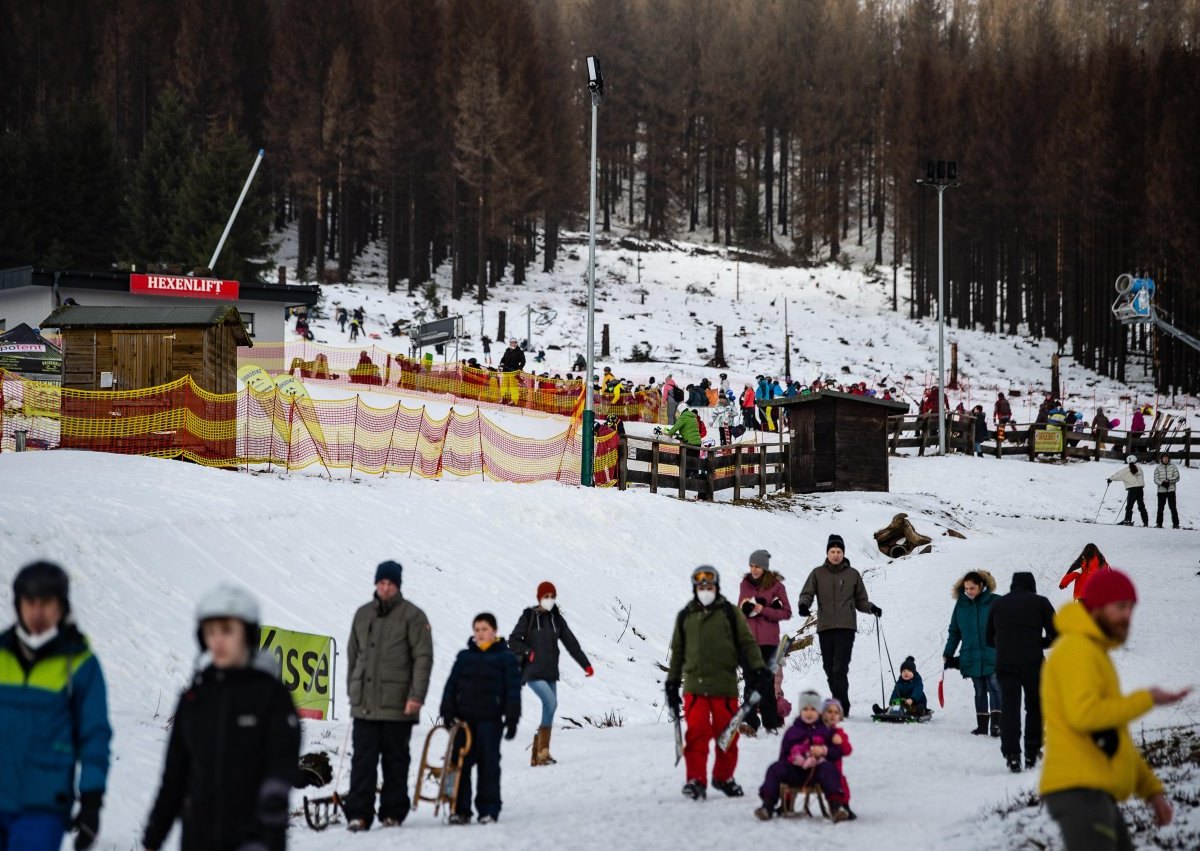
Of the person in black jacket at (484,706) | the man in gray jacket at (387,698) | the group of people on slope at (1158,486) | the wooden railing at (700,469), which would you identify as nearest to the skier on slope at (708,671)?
the person in black jacket at (484,706)

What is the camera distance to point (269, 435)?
69.7 ft

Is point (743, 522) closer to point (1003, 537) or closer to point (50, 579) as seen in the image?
point (1003, 537)

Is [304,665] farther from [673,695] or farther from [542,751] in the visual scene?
[673,695]

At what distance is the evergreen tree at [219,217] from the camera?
53.8 meters

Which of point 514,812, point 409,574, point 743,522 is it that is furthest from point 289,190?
point 514,812

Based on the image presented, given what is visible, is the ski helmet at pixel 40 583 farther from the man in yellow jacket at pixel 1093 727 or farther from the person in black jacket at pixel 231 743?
the man in yellow jacket at pixel 1093 727

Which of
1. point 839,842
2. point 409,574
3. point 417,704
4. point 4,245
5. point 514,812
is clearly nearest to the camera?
point 839,842

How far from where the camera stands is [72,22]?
3100 inches

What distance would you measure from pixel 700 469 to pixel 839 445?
585 centimetres

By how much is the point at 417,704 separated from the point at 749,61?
307ft

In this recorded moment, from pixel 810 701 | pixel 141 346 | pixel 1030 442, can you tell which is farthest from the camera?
pixel 1030 442

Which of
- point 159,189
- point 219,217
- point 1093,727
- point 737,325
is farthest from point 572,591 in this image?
point 737,325

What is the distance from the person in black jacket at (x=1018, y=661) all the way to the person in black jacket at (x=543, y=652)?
3.27 m

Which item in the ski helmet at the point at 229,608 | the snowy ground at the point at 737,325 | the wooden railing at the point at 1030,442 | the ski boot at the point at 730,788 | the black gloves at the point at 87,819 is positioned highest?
the snowy ground at the point at 737,325
